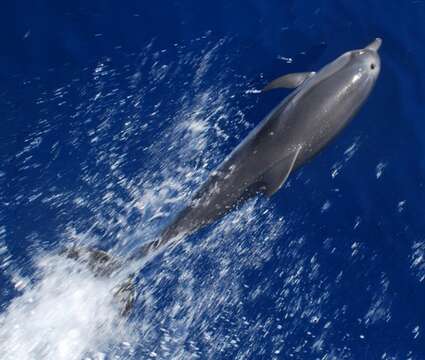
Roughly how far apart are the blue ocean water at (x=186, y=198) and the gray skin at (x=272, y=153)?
56 centimetres

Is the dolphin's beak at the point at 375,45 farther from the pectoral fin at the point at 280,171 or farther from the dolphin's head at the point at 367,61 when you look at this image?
the pectoral fin at the point at 280,171

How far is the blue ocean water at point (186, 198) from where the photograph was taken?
30.3 feet

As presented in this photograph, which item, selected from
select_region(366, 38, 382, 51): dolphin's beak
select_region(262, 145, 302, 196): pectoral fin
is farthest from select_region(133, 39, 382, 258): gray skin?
select_region(366, 38, 382, 51): dolphin's beak

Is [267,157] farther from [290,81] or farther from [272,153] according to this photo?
[290,81]

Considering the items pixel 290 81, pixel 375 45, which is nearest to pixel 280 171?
pixel 290 81

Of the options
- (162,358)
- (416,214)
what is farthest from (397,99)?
(162,358)

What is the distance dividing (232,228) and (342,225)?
1.76m

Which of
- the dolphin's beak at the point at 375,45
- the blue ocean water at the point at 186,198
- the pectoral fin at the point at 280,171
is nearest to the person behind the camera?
the pectoral fin at the point at 280,171

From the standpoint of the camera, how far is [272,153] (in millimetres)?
8992

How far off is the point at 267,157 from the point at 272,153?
0.09m

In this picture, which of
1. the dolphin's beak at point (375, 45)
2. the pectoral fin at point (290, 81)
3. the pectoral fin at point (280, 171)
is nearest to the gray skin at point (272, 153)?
the pectoral fin at point (280, 171)

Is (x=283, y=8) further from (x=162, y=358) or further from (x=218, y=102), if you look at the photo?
(x=162, y=358)

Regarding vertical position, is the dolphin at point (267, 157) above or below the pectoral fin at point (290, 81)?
below

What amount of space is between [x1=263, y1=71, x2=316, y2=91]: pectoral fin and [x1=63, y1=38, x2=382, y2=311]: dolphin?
0.51 meters
